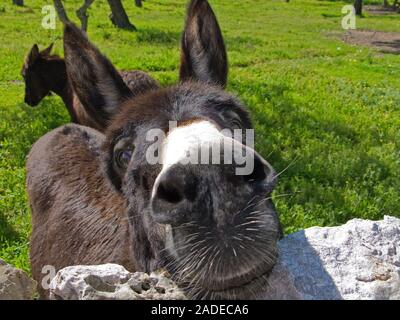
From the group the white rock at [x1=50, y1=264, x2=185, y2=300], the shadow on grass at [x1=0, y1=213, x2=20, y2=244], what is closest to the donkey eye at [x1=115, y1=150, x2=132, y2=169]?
the white rock at [x1=50, y1=264, x2=185, y2=300]

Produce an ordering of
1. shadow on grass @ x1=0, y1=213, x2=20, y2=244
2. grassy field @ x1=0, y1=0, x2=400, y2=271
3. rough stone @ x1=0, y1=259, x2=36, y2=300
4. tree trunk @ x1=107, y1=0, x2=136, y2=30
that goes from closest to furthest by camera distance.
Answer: rough stone @ x1=0, y1=259, x2=36, y2=300, shadow on grass @ x1=0, y1=213, x2=20, y2=244, grassy field @ x1=0, y1=0, x2=400, y2=271, tree trunk @ x1=107, y1=0, x2=136, y2=30

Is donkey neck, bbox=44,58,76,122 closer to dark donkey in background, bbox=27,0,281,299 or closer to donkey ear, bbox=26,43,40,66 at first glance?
donkey ear, bbox=26,43,40,66

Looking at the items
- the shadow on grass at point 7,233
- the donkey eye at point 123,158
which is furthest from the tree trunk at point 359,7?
the donkey eye at point 123,158

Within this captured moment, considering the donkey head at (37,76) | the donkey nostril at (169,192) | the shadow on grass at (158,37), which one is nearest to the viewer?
the donkey nostril at (169,192)

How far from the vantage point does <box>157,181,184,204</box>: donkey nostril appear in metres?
1.98

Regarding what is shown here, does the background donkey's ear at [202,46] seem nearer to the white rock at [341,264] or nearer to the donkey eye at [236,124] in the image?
the donkey eye at [236,124]

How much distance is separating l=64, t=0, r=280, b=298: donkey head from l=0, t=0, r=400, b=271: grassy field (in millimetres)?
789

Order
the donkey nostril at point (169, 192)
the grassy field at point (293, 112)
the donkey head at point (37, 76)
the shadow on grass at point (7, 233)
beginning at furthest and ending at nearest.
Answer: the donkey head at point (37, 76) → the grassy field at point (293, 112) → the shadow on grass at point (7, 233) → the donkey nostril at point (169, 192)

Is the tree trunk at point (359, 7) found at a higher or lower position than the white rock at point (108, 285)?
lower

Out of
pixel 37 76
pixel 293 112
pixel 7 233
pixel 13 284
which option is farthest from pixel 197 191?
pixel 37 76

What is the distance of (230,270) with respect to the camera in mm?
1999

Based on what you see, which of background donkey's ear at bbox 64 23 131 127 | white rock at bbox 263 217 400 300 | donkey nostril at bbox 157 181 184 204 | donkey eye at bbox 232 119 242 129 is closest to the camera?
donkey nostril at bbox 157 181 184 204

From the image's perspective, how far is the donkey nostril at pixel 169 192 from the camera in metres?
1.98
